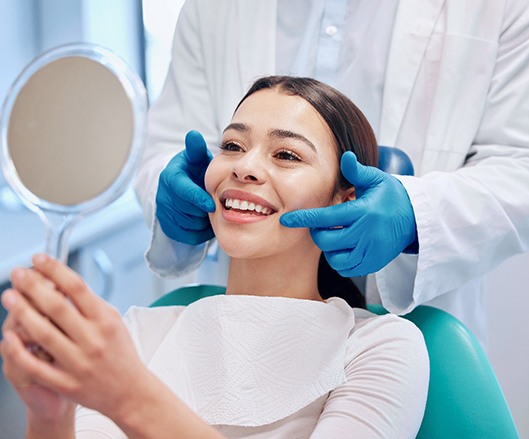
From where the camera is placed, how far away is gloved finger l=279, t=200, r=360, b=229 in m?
1.31

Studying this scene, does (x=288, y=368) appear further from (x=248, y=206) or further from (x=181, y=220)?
(x=181, y=220)

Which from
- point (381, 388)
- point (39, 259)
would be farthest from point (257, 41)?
point (39, 259)

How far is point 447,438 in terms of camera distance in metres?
1.36

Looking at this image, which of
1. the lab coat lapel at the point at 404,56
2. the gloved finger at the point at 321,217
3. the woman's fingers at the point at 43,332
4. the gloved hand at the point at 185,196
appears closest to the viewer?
the woman's fingers at the point at 43,332

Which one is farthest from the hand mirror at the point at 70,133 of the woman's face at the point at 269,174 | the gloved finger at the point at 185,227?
the gloved finger at the point at 185,227

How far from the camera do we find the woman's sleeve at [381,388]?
1152 millimetres

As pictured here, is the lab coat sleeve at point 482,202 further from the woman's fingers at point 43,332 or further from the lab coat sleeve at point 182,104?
the woman's fingers at point 43,332

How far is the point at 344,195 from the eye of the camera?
1467mm

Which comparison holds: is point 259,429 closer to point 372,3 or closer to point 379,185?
point 379,185

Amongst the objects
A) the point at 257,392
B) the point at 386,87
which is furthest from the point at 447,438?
the point at 386,87

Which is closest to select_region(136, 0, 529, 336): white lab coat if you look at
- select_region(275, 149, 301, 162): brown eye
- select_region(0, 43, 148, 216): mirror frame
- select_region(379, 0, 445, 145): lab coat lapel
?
select_region(379, 0, 445, 145): lab coat lapel

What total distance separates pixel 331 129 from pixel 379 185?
156 mm

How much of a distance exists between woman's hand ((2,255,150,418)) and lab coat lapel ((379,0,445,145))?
1054mm

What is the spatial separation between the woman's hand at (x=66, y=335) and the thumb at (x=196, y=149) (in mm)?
838
